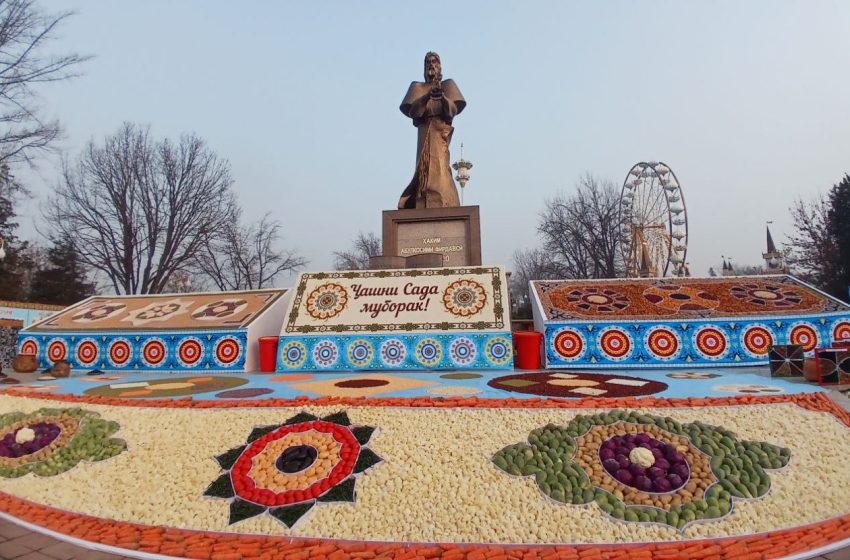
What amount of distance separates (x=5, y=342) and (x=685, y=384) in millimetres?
17834

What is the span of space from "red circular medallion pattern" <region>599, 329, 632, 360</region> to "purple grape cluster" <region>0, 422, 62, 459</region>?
27.4ft

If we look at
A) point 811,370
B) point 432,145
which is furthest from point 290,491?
point 432,145

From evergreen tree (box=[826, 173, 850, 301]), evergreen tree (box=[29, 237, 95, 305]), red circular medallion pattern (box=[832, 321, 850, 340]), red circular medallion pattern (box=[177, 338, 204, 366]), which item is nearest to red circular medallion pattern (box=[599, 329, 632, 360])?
red circular medallion pattern (box=[832, 321, 850, 340])

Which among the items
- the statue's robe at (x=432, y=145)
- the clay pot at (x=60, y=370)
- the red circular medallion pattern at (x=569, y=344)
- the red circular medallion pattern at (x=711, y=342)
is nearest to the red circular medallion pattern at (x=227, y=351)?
the clay pot at (x=60, y=370)

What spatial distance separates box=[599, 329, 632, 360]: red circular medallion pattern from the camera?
877cm

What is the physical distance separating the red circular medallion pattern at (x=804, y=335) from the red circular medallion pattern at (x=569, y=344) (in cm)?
381

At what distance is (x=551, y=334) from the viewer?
8.95 m

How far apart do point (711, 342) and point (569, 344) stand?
2581mm

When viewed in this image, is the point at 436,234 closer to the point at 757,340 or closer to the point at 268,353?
the point at 268,353

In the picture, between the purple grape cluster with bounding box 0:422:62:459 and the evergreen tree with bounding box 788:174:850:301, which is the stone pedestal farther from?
the evergreen tree with bounding box 788:174:850:301

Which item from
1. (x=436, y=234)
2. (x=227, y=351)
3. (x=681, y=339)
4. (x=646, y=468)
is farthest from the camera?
(x=436, y=234)

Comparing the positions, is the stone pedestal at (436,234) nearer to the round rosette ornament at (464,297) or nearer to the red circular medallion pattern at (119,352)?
the round rosette ornament at (464,297)

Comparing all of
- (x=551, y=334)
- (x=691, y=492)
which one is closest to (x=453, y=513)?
(x=691, y=492)

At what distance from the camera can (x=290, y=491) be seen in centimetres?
383
